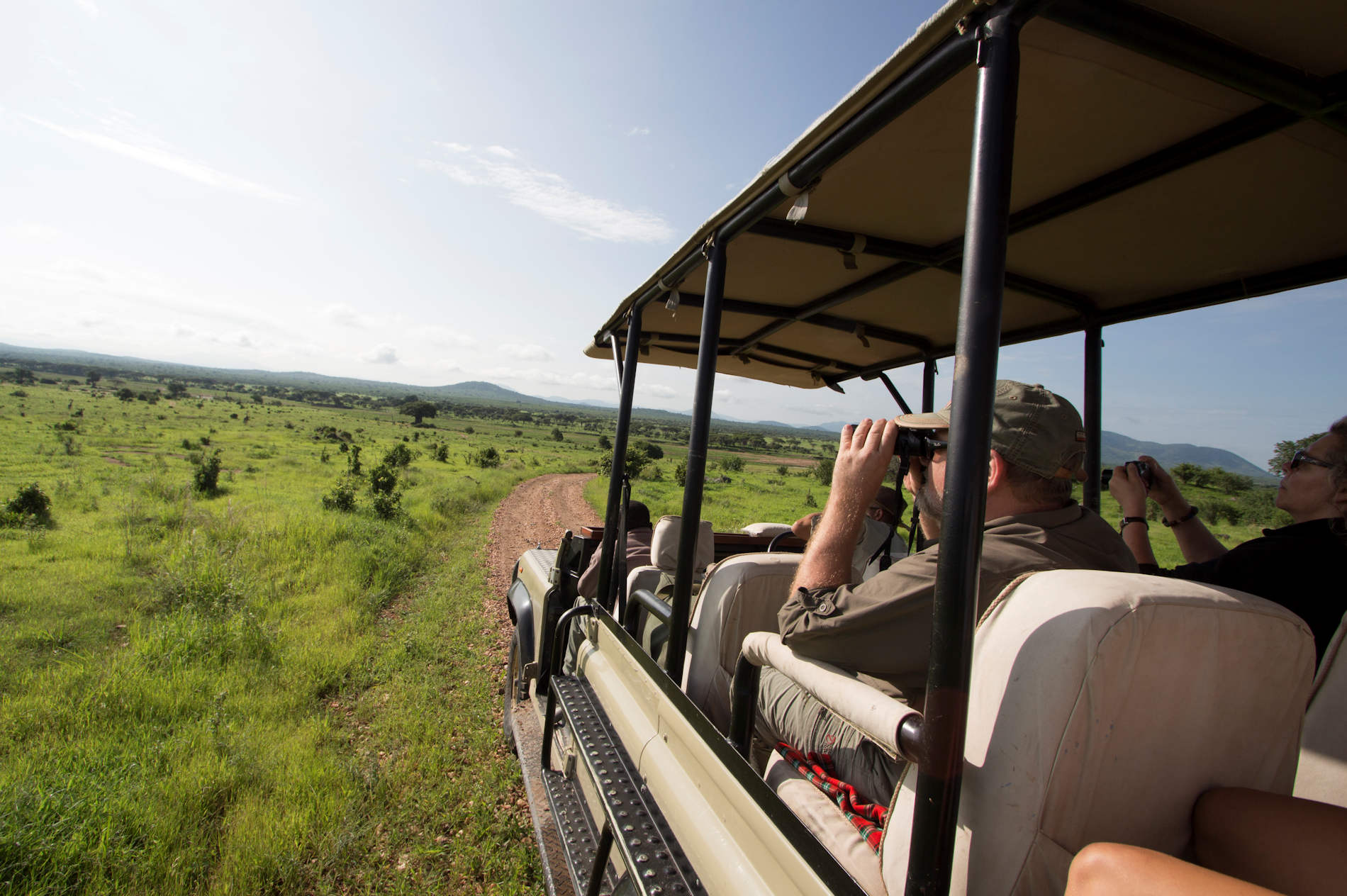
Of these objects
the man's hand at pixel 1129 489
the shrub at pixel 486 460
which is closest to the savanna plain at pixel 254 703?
the man's hand at pixel 1129 489

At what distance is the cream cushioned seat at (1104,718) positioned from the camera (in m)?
0.98

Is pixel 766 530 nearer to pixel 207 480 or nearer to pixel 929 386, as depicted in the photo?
pixel 929 386

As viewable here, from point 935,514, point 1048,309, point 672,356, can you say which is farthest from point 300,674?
point 1048,309

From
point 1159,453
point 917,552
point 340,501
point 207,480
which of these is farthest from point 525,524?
point 917,552

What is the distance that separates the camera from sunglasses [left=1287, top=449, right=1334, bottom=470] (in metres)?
1.94

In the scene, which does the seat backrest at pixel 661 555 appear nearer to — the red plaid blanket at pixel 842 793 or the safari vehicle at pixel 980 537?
the safari vehicle at pixel 980 537

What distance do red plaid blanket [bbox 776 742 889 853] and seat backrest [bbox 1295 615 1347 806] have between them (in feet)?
2.64

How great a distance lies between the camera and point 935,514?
1.79m

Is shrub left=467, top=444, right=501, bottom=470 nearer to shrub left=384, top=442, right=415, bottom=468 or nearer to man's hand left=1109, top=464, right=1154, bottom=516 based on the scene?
shrub left=384, top=442, right=415, bottom=468

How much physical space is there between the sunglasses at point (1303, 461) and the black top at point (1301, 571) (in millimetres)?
168

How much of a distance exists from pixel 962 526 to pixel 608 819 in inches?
51.8

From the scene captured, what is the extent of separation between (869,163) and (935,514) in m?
0.97

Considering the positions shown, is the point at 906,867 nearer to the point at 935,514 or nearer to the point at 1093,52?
the point at 935,514

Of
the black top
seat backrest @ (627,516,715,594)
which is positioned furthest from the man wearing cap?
seat backrest @ (627,516,715,594)
